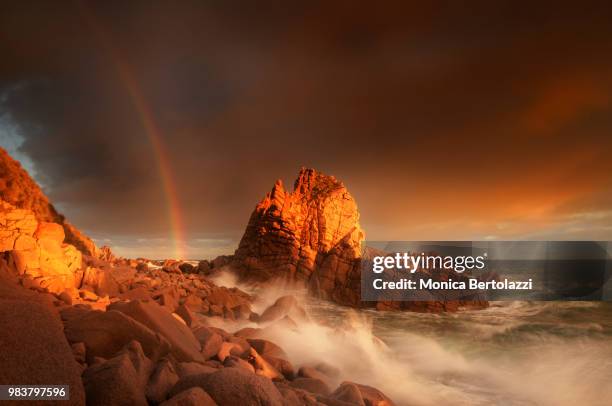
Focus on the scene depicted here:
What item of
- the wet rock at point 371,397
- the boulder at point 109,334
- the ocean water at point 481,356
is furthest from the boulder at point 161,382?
the ocean water at point 481,356

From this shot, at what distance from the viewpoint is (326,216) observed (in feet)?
130

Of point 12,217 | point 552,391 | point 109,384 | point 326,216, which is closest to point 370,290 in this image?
point 326,216

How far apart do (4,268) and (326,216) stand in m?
33.1

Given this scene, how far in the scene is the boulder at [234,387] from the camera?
11.7ft

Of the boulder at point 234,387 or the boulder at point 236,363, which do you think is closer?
the boulder at point 234,387

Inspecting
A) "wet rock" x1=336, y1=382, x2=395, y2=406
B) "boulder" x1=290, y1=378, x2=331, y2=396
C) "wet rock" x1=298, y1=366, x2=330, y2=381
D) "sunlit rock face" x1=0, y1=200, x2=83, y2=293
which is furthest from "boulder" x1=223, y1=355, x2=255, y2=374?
"sunlit rock face" x1=0, y1=200, x2=83, y2=293

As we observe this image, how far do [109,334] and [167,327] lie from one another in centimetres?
109

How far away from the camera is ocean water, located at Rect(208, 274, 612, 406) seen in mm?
9258

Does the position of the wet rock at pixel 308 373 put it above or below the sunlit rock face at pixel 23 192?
below

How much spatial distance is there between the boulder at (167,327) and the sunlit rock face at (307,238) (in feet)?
82.1

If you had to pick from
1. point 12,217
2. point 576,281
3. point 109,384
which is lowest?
point 576,281

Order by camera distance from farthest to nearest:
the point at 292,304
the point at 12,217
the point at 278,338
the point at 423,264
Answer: the point at 423,264 < the point at 292,304 < the point at 278,338 < the point at 12,217

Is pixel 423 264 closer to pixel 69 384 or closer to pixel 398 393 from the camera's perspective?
pixel 398 393

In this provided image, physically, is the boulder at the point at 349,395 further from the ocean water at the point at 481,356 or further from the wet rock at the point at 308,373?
the ocean water at the point at 481,356
